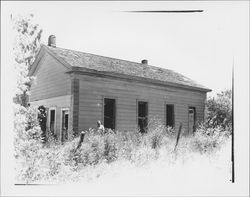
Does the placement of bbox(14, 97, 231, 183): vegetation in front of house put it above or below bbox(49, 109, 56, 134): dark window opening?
below

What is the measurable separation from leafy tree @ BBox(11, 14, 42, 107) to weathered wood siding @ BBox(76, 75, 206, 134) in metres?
0.73

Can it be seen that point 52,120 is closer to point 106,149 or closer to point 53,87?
point 53,87

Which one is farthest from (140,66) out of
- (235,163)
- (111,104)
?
(235,163)

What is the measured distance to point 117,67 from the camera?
4.32m

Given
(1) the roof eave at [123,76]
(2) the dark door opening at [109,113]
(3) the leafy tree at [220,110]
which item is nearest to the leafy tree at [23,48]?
(1) the roof eave at [123,76]

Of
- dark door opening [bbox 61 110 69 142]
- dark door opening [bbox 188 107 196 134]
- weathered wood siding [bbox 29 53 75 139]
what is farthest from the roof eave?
dark door opening [bbox 61 110 69 142]

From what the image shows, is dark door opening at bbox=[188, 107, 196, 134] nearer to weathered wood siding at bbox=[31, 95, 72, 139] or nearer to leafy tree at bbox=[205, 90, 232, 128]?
leafy tree at bbox=[205, 90, 232, 128]

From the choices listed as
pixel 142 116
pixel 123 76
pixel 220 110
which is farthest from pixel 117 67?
pixel 220 110

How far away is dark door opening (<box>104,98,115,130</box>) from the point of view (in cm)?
416

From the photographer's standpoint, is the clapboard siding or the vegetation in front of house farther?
the clapboard siding

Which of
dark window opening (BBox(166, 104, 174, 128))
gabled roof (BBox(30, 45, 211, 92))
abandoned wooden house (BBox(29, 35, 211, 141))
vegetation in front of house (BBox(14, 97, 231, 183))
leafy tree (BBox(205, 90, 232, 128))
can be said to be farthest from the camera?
dark window opening (BBox(166, 104, 174, 128))

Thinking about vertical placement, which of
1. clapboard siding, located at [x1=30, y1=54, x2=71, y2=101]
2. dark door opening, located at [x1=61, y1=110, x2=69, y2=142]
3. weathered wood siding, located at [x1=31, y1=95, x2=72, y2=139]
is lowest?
dark door opening, located at [x1=61, y1=110, x2=69, y2=142]

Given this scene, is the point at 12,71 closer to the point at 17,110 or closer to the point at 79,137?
the point at 17,110

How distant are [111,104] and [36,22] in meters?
1.58
